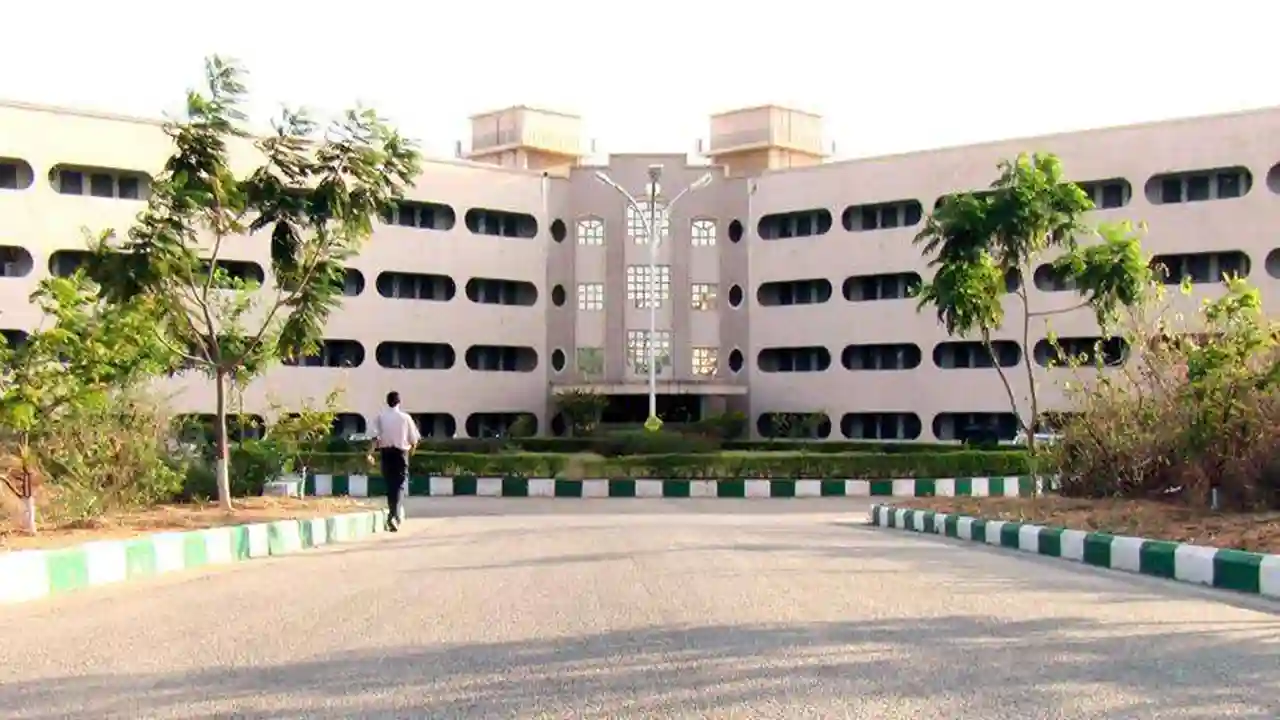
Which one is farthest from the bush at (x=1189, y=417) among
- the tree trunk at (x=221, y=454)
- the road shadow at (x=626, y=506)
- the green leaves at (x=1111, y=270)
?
the tree trunk at (x=221, y=454)

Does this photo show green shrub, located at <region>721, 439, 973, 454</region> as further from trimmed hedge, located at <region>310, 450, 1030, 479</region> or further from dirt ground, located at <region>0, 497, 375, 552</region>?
dirt ground, located at <region>0, 497, 375, 552</region>

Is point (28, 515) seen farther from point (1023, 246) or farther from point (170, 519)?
point (1023, 246)

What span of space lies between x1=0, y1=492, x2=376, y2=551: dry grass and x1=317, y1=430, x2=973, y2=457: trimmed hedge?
721 inches

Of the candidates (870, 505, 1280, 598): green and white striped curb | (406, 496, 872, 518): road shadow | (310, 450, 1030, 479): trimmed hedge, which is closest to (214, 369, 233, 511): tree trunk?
(406, 496, 872, 518): road shadow

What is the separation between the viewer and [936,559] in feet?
42.2

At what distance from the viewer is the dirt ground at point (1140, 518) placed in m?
12.7

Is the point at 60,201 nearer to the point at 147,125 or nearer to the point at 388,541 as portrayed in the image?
the point at 147,125

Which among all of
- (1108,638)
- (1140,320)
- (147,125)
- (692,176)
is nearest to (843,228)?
Answer: (692,176)

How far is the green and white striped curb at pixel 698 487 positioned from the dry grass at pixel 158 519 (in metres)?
10.5

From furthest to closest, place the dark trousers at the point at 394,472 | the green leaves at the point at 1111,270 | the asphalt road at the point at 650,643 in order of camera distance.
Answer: the green leaves at the point at 1111,270, the dark trousers at the point at 394,472, the asphalt road at the point at 650,643

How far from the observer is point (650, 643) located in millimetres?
7418

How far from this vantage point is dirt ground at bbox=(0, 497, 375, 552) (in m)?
13.1

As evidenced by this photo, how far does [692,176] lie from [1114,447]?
36.3 m

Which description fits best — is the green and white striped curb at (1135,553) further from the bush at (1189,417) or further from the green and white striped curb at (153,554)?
the green and white striped curb at (153,554)
